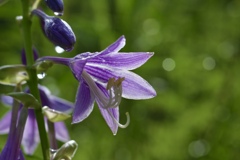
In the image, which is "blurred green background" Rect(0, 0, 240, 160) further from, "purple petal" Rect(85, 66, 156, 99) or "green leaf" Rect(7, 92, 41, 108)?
"green leaf" Rect(7, 92, 41, 108)

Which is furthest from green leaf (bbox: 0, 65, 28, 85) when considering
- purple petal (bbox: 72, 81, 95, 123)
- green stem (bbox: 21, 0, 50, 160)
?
purple petal (bbox: 72, 81, 95, 123)

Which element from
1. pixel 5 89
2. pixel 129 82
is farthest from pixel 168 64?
pixel 129 82

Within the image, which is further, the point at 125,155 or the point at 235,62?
the point at 235,62

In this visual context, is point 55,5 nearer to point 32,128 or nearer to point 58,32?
point 58,32

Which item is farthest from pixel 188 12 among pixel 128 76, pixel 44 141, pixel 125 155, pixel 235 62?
pixel 44 141

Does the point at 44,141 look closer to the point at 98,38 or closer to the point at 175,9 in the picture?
the point at 98,38

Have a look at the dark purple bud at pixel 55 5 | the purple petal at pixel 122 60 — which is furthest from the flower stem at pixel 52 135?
the dark purple bud at pixel 55 5
